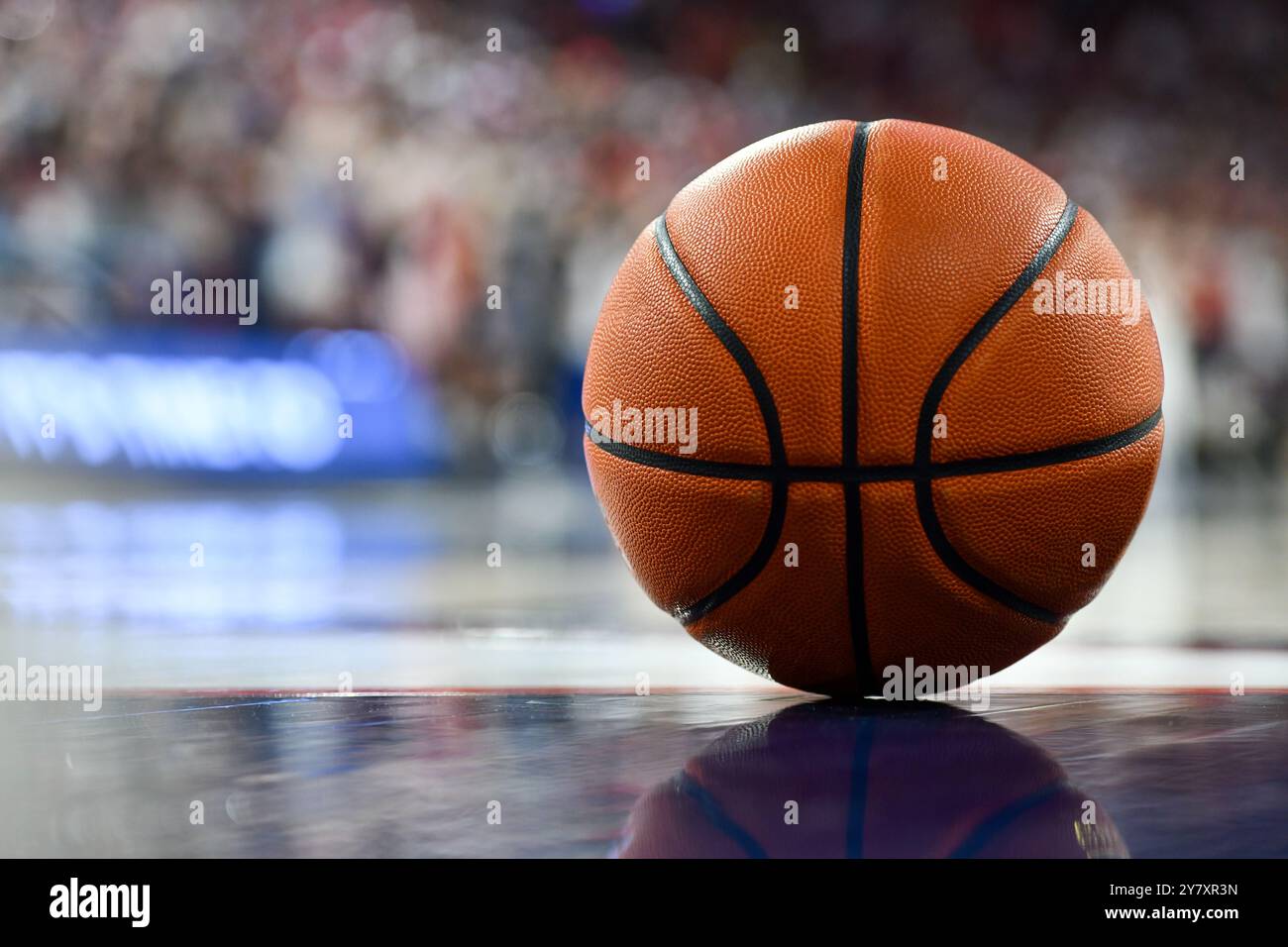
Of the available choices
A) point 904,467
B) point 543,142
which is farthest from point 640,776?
point 543,142

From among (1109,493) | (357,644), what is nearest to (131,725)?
(357,644)

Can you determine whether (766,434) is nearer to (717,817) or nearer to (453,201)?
(717,817)

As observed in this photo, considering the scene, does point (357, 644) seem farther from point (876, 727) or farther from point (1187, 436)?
point (1187, 436)

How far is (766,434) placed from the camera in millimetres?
1857

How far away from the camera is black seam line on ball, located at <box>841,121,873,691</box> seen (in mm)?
1820

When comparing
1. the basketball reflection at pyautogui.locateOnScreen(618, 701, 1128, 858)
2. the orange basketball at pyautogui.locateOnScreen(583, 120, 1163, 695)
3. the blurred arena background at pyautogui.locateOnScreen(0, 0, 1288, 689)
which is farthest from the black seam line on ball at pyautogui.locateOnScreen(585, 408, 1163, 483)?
the blurred arena background at pyautogui.locateOnScreen(0, 0, 1288, 689)

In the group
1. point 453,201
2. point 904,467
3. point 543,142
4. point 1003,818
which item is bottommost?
point 1003,818

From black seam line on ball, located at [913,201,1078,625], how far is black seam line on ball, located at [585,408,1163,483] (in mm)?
32

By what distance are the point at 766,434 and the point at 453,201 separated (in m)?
9.55

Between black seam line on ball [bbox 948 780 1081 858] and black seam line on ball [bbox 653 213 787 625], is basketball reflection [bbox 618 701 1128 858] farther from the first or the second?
black seam line on ball [bbox 653 213 787 625]

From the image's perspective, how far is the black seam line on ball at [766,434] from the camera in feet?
6.09

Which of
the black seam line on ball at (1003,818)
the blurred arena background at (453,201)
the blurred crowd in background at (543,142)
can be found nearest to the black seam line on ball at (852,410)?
the black seam line on ball at (1003,818)

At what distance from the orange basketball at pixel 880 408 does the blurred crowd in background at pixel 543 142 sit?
27.8 feet

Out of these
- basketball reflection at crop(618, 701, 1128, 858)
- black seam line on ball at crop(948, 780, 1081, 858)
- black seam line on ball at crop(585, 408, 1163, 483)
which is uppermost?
black seam line on ball at crop(585, 408, 1163, 483)
